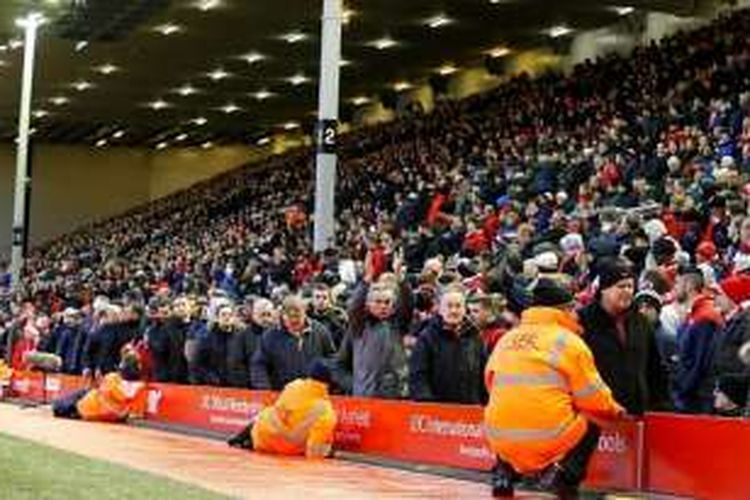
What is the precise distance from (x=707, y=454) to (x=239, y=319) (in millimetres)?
8497

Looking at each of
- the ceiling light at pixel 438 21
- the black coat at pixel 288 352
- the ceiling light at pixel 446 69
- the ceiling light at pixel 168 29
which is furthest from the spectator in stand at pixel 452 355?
the ceiling light at pixel 446 69

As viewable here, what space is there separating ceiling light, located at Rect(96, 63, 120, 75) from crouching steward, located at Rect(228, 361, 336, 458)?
118 ft

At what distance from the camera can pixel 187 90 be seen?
53.9 metres

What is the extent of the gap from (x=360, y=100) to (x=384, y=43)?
38.0ft

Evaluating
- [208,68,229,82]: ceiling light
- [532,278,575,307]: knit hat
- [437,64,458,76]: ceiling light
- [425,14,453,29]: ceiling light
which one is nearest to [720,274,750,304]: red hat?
[532,278,575,307]: knit hat

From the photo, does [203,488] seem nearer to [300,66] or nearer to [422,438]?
[422,438]

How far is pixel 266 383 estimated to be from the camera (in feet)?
51.1

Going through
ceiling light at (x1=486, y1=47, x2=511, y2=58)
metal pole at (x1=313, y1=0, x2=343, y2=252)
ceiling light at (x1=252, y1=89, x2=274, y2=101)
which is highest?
ceiling light at (x1=252, y1=89, x2=274, y2=101)

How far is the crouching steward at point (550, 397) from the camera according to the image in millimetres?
8953

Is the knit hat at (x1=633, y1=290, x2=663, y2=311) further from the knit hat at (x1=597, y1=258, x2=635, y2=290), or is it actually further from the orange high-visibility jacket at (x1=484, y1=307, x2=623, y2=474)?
the orange high-visibility jacket at (x1=484, y1=307, x2=623, y2=474)

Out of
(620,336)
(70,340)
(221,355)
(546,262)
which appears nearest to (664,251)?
(546,262)

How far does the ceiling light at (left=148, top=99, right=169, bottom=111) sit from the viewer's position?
56.6 m

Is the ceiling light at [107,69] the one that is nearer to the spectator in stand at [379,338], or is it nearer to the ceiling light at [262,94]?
the ceiling light at [262,94]

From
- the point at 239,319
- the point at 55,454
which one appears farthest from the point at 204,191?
the point at 55,454
